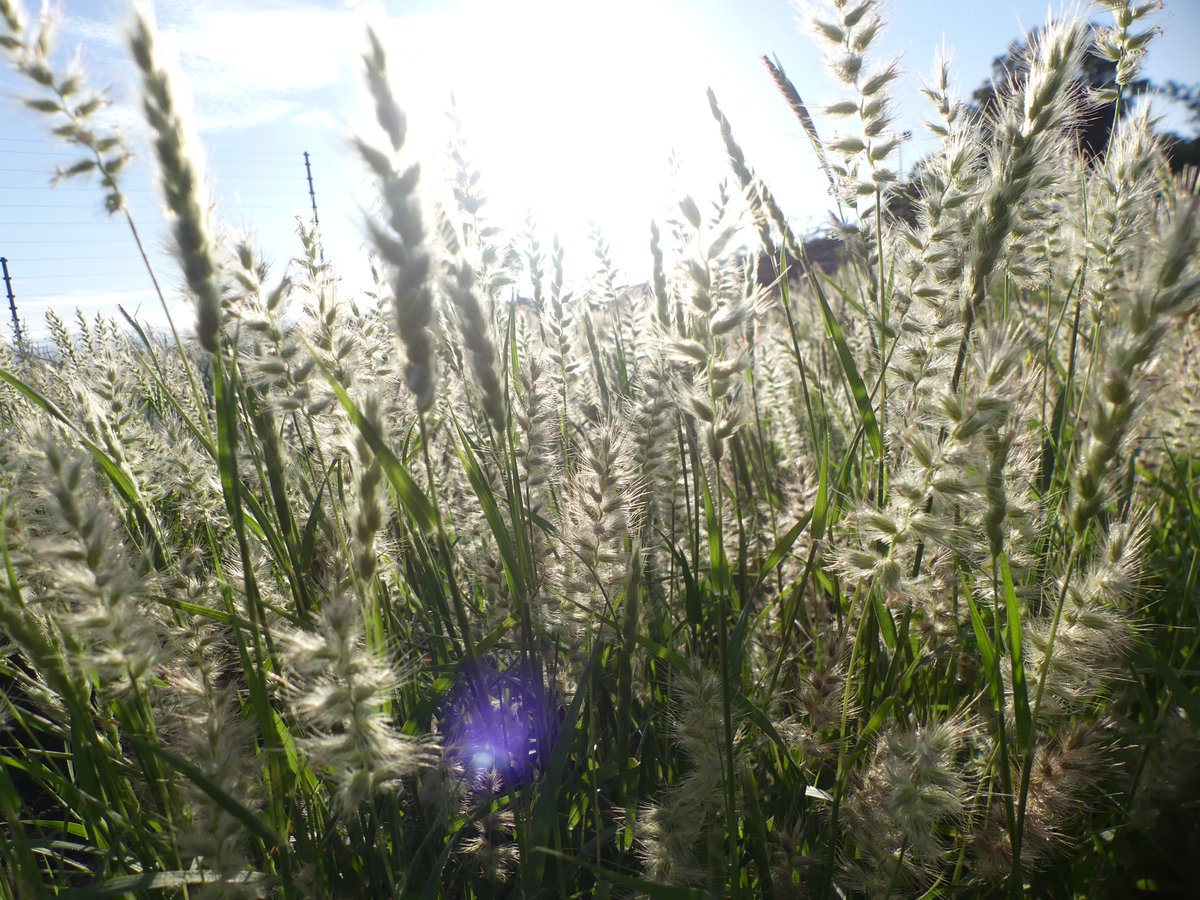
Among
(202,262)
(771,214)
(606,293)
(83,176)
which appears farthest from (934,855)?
(606,293)

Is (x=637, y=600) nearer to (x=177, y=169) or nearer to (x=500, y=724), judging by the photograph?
(x=500, y=724)

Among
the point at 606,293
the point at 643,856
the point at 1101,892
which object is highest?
the point at 606,293

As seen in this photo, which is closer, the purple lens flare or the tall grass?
the tall grass

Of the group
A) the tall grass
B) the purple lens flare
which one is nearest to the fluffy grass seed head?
the tall grass

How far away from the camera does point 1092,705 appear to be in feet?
5.97

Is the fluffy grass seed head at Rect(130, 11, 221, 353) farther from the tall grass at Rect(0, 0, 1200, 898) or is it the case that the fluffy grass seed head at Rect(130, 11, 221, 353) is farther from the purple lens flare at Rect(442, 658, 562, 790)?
the purple lens flare at Rect(442, 658, 562, 790)

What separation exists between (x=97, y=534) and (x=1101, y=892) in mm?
2151

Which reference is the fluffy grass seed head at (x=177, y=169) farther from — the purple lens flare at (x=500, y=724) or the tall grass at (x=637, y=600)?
the purple lens flare at (x=500, y=724)

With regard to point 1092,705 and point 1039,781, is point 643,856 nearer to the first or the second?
point 1039,781

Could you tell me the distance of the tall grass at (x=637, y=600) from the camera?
1.17 metres

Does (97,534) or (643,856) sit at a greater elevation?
(97,534)

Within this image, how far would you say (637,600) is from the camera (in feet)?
4.65

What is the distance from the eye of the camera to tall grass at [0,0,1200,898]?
3.83 feet

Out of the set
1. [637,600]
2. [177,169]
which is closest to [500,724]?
[637,600]
